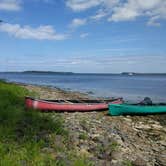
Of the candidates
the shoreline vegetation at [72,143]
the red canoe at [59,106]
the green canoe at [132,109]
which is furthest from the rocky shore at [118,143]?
the red canoe at [59,106]

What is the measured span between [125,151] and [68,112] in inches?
353

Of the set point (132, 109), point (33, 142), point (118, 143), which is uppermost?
point (132, 109)

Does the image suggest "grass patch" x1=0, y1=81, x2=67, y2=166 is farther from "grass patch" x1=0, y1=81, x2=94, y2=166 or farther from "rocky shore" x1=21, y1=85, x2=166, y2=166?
"rocky shore" x1=21, y1=85, x2=166, y2=166

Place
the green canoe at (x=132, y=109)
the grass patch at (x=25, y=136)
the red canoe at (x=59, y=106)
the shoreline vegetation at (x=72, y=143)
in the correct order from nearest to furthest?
the grass patch at (x=25, y=136), the shoreline vegetation at (x=72, y=143), the red canoe at (x=59, y=106), the green canoe at (x=132, y=109)

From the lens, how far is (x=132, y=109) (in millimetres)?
19969

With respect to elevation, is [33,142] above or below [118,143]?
above

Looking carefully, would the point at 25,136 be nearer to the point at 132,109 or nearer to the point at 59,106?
the point at 59,106

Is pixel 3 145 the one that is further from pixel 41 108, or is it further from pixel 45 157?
pixel 41 108

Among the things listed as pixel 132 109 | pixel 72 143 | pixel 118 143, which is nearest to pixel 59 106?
pixel 132 109

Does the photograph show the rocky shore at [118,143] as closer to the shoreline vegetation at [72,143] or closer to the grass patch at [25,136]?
the shoreline vegetation at [72,143]

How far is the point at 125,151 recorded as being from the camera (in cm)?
1072

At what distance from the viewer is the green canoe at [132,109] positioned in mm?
19248

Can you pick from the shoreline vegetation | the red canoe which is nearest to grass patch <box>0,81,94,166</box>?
the shoreline vegetation

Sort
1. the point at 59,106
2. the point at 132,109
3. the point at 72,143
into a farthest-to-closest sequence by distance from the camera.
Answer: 1. the point at 132,109
2. the point at 59,106
3. the point at 72,143
